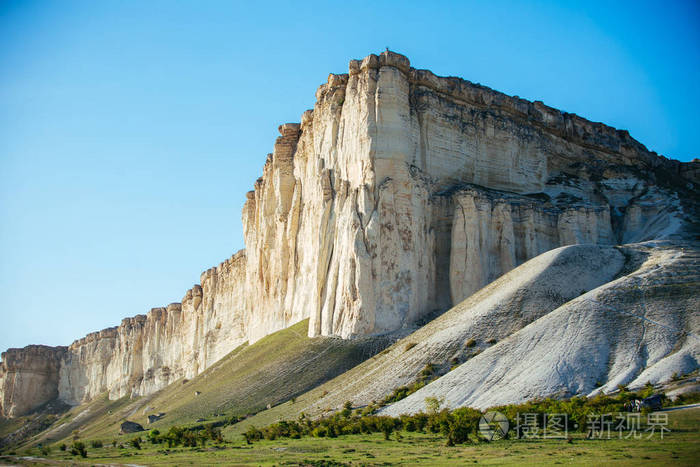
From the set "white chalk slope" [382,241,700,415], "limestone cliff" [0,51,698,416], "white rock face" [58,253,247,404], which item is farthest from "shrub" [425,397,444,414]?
"white rock face" [58,253,247,404]

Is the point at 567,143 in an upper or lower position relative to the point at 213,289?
upper

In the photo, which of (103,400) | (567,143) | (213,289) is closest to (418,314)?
(567,143)

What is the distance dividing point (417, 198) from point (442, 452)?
34.4m

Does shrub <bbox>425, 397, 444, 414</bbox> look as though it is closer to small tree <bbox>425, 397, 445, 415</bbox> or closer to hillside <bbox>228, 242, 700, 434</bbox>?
small tree <bbox>425, 397, 445, 415</bbox>

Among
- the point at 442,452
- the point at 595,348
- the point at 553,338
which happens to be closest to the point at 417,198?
the point at 553,338

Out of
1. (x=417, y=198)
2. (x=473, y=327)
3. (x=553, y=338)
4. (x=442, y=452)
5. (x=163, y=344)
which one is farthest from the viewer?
(x=163, y=344)

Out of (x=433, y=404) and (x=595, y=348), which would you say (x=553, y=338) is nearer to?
(x=595, y=348)

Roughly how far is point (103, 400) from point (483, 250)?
268 feet

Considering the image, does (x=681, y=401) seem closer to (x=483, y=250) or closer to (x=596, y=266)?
(x=596, y=266)

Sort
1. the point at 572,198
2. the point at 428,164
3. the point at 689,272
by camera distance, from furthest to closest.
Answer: the point at 572,198
the point at 428,164
the point at 689,272

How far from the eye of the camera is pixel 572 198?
8131cm

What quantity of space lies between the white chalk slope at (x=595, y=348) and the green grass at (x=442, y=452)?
5.43 meters

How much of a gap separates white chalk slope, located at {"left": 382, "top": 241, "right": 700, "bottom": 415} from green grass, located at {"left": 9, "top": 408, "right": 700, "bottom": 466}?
5.43 meters

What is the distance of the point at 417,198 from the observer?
223 ft
